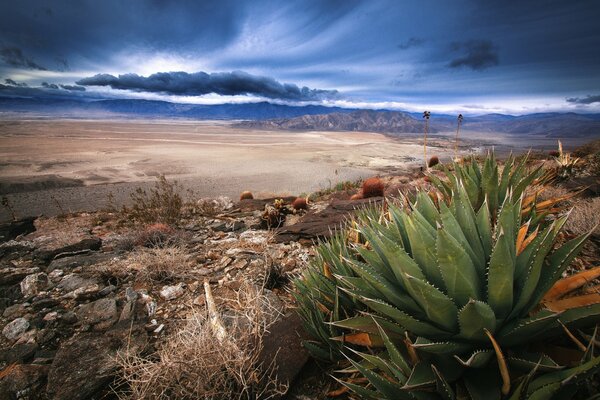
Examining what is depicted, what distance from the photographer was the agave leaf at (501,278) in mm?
1179

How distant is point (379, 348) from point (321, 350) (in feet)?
1.45

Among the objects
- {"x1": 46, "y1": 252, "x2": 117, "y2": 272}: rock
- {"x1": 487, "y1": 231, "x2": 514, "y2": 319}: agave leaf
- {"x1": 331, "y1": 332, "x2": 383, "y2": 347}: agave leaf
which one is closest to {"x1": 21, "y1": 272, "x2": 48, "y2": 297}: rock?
{"x1": 46, "y1": 252, "x2": 117, "y2": 272}: rock

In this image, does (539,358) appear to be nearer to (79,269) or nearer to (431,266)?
(431,266)

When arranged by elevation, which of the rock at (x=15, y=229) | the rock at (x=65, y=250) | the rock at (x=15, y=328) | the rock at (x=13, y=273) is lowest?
the rock at (x=15, y=229)

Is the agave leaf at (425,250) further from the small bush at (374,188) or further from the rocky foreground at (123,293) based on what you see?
the small bush at (374,188)

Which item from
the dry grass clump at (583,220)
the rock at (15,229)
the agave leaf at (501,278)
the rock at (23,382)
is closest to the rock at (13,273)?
the rock at (23,382)

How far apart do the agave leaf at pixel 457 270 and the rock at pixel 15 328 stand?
415 centimetres

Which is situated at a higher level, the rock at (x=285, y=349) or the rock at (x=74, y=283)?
the rock at (x=285, y=349)

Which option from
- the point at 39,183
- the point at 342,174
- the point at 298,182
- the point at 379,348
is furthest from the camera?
the point at 342,174

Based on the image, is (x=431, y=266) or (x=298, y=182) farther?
(x=298, y=182)

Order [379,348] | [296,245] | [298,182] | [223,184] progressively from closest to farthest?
[379,348], [296,245], [223,184], [298,182]

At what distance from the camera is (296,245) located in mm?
4996

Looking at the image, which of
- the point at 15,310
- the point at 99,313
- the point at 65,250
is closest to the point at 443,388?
the point at 99,313

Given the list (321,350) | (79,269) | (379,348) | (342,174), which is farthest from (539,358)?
(342,174)
